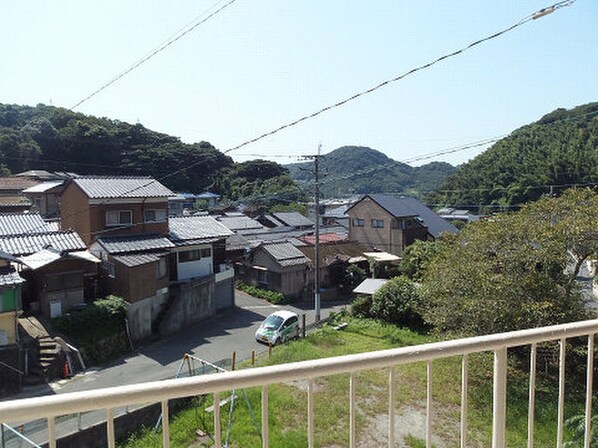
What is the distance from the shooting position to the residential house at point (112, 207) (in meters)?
Answer: 15.6

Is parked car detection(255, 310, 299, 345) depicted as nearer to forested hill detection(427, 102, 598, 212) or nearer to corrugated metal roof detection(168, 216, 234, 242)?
corrugated metal roof detection(168, 216, 234, 242)

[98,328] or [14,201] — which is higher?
[14,201]

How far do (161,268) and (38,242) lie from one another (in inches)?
148

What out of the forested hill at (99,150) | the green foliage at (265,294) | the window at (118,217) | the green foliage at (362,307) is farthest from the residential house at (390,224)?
the window at (118,217)

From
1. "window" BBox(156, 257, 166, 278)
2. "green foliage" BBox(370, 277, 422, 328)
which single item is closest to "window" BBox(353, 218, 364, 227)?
"green foliage" BBox(370, 277, 422, 328)

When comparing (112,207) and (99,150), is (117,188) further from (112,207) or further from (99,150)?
(99,150)

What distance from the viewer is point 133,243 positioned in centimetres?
1553

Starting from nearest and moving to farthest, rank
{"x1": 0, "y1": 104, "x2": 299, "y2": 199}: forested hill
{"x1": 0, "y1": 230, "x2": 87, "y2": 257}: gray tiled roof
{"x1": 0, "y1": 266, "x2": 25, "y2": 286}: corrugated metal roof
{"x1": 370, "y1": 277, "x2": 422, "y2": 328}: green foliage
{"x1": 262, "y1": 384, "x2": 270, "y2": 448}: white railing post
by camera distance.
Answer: {"x1": 262, "y1": 384, "x2": 270, "y2": 448}: white railing post, {"x1": 0, "y1": 266, "x2": 25, "y2": 286}: corrugated metal roof, {"x1": 0, "y1": 230, "x2": 87, "y2": 257}: gray tiled roof, {"x1": 370, "y1": 277, "x2": 422, "y2": 328}: green foliage, {"x1": 0, "y1": 104, "x2": 299, "y2": 199}: forested hill

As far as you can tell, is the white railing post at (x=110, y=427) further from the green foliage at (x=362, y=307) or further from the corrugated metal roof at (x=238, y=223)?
the corrugated metal roof at (x=238, y=223)

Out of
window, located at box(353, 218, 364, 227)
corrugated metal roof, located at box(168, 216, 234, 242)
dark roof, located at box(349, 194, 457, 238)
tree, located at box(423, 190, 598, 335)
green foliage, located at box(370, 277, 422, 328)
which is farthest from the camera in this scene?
window, located at box(353, 218, 364, 227)

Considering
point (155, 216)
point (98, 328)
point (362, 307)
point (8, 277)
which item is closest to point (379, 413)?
point (362, 307)

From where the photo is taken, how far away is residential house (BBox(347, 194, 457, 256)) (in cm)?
2464

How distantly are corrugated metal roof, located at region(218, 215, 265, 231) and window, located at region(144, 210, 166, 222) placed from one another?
1056cm

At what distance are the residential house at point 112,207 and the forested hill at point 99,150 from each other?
16.1 m
